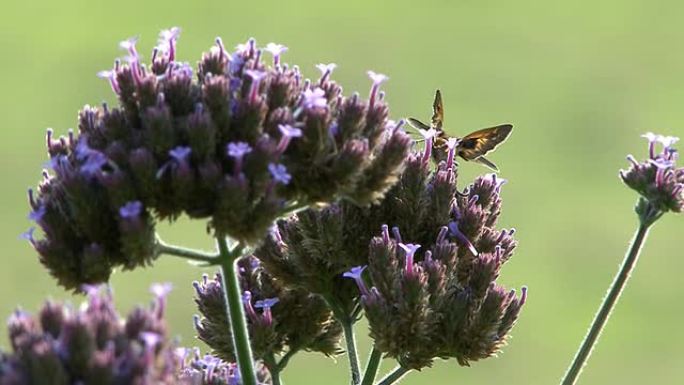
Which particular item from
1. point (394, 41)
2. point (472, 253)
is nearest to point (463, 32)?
point (394, 41)

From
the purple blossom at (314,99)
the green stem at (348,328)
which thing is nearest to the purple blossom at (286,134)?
the purple blossom at (314,99)

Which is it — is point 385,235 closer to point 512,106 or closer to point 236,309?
point 236,309

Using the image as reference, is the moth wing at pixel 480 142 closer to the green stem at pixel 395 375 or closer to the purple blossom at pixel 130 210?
the green stem at pixel 395 375

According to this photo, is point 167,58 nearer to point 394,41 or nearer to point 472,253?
point 472,253

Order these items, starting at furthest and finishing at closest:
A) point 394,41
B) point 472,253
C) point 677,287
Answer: point 394,41, point 677,287, point 472,253

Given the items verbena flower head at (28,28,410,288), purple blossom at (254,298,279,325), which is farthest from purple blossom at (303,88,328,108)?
purple blossom at (254,298,279,325)
